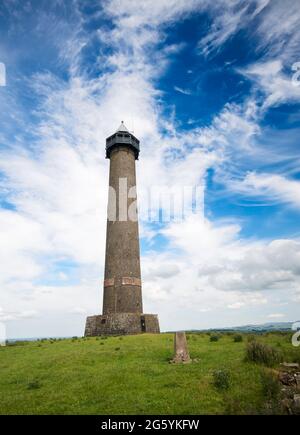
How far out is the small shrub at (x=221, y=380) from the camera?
1287 cm

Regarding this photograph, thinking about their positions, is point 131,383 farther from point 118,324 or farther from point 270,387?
point 118,324

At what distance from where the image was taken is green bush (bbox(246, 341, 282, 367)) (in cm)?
1588

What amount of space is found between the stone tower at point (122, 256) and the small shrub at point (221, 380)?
21296mm

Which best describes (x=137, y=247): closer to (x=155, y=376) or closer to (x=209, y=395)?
(x=155, y=376)

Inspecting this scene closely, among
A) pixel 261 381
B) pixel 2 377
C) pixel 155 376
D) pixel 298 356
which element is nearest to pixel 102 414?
pixel 155 376

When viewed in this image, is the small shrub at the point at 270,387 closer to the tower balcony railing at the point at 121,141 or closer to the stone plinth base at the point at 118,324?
the stone plinth base at the point at 118,324

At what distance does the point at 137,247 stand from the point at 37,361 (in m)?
20.6

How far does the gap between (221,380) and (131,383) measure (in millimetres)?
3662

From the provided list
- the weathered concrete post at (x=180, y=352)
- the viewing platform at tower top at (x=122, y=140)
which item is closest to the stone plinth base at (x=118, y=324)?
the weathered concrete post at (x=180, y=352)

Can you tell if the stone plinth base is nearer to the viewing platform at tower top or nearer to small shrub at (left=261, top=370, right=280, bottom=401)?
the viewing platform at tower top

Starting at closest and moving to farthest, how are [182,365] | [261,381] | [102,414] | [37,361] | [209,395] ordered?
[102,414] < [209,395] < [261,381] < [182,365] < [37,361]

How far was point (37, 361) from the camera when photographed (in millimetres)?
20703
